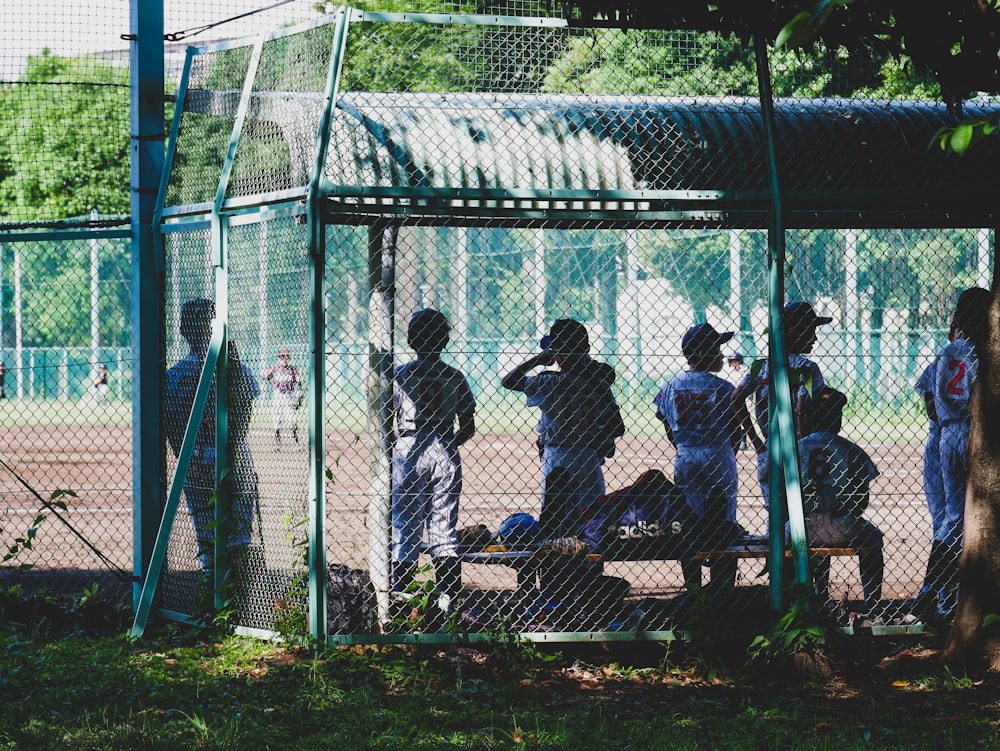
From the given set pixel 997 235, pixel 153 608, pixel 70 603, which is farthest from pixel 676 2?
pixel 70 603

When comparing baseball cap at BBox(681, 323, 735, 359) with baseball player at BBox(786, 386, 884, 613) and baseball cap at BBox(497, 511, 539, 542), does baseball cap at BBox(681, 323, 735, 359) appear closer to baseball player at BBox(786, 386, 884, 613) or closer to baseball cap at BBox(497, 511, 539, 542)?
baseball player at BBox(786, 386, 884, 613)

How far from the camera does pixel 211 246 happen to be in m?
6.48

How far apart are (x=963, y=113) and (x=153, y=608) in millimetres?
5841

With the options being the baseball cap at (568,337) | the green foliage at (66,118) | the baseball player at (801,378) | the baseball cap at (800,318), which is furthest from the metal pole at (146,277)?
the baseball cap at (800,318)

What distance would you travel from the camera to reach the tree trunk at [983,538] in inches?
224

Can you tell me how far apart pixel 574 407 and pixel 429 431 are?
3.06ft

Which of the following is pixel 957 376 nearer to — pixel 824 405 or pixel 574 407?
pixel 824 405

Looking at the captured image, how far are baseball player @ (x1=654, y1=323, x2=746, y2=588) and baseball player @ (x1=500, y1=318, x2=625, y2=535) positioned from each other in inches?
19.3

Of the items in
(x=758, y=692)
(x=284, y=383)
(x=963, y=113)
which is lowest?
(x=758, y=692)

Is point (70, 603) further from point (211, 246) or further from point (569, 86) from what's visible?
point (569, 86)

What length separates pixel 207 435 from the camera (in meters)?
6.91

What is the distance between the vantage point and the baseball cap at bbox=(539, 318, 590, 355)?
22.6ft

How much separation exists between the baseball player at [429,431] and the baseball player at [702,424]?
136 cm

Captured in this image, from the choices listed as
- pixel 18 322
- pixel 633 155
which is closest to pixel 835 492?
pixel 633 155
